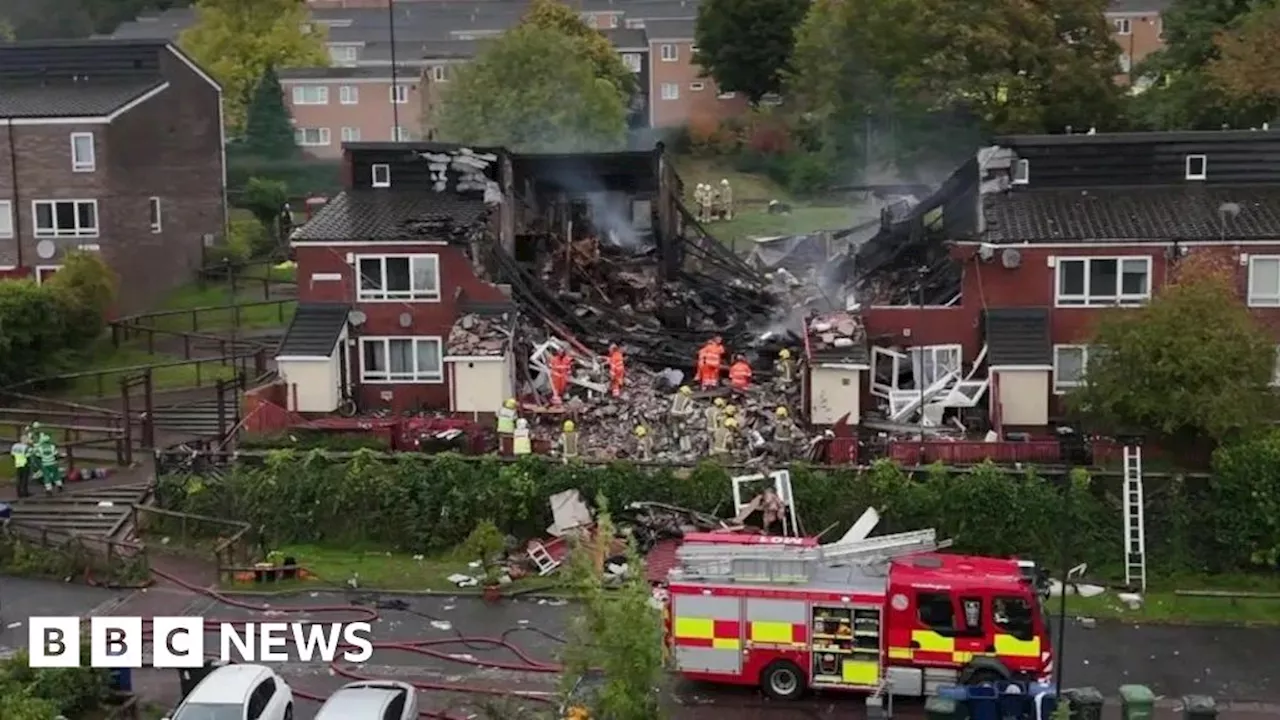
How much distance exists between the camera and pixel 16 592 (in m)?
29.7

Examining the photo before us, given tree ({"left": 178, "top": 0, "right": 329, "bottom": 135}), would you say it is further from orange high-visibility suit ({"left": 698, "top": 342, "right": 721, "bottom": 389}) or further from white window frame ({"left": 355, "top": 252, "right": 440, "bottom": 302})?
orange high-visibility suit ({"left": 698, "top": 342, "right": 721, "bottom": 389})

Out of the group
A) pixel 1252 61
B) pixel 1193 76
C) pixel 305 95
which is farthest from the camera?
pixel 305 95

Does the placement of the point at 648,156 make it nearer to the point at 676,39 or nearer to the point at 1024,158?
the point at 1024,158

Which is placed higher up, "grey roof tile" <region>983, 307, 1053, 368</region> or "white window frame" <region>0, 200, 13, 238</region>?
"white window frame" <region>0, 200, 13, 238</region>

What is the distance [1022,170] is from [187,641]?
22.5 m

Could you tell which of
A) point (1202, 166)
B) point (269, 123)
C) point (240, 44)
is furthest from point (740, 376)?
point (240, 44)

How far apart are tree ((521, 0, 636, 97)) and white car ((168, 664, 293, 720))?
54.6 meters

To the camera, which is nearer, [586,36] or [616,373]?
[616,373]

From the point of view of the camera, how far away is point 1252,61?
156ft

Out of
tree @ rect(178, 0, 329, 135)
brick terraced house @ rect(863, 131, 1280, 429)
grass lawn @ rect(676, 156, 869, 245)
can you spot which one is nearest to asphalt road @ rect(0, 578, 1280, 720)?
brick terraced house @ rect(863, 131, 1280, 429)

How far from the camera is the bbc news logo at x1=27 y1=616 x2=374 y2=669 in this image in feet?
77.7

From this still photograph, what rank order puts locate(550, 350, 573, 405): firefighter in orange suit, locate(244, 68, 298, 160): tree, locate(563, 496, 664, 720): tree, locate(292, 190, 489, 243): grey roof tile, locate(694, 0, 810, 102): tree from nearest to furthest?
locate(563, 496, 664, 720): tree, locate(550, 350, 573, 405): firefighter in orange suit, locate(292, 190, 489, 243): grey roof tile, locate(244, 68, 298, 160): tree, locate(694, 0, 810, 102): tree

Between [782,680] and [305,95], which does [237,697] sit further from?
[305,95]

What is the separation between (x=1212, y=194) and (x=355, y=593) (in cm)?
2164
